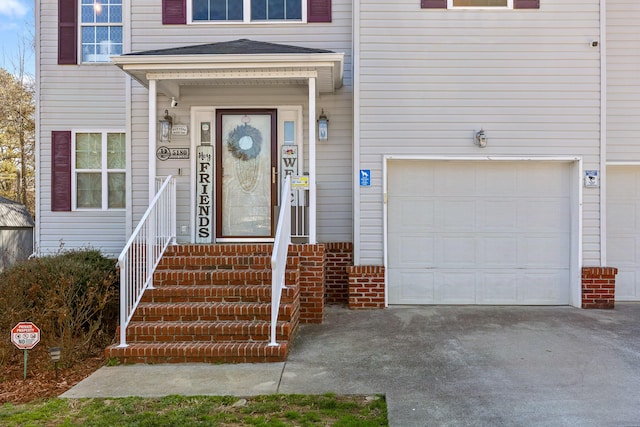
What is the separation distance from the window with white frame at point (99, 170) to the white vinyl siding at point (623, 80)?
813cm

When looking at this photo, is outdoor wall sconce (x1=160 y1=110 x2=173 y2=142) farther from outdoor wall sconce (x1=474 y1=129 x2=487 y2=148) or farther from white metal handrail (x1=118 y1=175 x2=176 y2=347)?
outdoor wall sconce (x1=474 y1=129 x2=487 y2=148)

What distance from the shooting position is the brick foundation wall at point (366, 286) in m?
7.04

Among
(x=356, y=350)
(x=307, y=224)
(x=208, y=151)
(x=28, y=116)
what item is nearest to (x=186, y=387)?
(x=356, y=350)

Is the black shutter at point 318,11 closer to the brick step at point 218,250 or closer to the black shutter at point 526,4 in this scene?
the black shutter at point 526,4

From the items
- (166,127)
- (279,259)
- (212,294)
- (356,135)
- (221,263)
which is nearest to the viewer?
(279,259)

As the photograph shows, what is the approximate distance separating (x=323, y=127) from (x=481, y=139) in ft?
7.97

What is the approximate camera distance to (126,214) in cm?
780

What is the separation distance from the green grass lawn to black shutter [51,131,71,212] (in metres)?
4.99

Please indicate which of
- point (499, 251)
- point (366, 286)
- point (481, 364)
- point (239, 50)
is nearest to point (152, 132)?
point (239, 50)

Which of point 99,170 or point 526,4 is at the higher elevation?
point 526,4

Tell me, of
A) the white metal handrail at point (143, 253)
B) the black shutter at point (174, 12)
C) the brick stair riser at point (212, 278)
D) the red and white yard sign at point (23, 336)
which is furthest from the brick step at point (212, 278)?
the black shutter at point (174, 12)

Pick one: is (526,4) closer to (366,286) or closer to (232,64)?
(232,64)

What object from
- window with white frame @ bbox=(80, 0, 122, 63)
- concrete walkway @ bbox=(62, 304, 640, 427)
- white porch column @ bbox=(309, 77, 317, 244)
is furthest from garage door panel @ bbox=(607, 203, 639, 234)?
window with white frame @ bbox=(80, 0, 122, 63)

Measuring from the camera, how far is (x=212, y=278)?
577 centimetres
